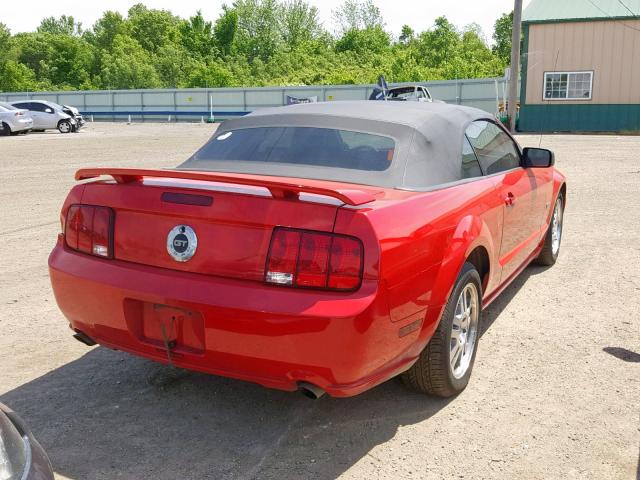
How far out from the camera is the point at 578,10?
2795 cm

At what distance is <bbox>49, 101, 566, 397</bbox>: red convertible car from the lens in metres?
2.86

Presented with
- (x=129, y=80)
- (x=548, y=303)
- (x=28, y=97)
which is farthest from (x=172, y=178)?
(x=129, y=80)

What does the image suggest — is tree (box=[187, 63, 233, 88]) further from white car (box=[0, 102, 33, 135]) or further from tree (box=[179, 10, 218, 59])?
white car (box=[0, 102, 33, 135])

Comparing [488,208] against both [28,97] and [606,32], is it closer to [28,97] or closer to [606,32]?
[606,32]

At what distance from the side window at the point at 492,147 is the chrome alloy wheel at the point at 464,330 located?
946 millimetres

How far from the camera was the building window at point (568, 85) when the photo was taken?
2836 centimetres

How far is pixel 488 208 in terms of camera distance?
13.1 ft

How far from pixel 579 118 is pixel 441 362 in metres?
27.9

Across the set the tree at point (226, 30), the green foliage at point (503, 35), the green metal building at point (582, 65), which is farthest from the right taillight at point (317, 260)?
the tree at point (226, 30)

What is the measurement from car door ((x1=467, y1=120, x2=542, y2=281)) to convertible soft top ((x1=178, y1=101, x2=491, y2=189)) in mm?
198

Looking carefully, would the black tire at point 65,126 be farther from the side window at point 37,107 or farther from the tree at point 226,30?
the tree at point 226,30

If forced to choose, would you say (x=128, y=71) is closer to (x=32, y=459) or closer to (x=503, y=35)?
(x=503, y=35)

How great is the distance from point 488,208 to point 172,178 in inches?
70.7

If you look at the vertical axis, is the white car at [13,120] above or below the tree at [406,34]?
below
